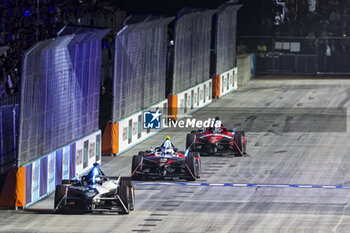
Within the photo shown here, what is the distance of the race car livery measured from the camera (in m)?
30.6

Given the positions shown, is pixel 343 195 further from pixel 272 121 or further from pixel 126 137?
pixel 272 121

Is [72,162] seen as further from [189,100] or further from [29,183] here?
[189,100]

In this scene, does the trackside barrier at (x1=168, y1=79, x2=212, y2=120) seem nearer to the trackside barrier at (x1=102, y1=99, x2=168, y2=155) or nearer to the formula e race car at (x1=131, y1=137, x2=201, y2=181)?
the trackside barrier at (x1=102, y1=99, x2=168, y2=155)

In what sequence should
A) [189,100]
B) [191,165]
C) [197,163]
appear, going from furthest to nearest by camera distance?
[189,100] < [197,163] < [191,165]

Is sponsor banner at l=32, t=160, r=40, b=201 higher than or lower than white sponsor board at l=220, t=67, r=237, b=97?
higher

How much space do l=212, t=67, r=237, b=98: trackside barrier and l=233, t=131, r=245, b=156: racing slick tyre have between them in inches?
680

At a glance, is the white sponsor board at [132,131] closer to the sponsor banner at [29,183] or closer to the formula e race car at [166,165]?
the formula e race car at [166,165]

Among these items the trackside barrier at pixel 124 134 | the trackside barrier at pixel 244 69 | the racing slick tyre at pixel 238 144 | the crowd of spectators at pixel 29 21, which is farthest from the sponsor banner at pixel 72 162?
the trackside barrier at pixel 244 69

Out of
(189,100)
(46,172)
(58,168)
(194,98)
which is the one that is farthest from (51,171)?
(194,98)

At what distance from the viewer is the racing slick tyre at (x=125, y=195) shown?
21547 millimetres

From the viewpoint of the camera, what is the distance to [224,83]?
49.6 m

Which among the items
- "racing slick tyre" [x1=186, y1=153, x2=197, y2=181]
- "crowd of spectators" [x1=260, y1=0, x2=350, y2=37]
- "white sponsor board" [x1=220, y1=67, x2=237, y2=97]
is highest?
"crowd of spectators" [x1=260, y1=0, x2=350, y2=37]

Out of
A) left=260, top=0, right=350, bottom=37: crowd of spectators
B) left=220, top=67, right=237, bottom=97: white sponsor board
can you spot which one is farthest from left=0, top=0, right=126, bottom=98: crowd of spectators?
left=260, top=0, right=350, bottom=37: crowd of spectators

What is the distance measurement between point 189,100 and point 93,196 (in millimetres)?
20457
